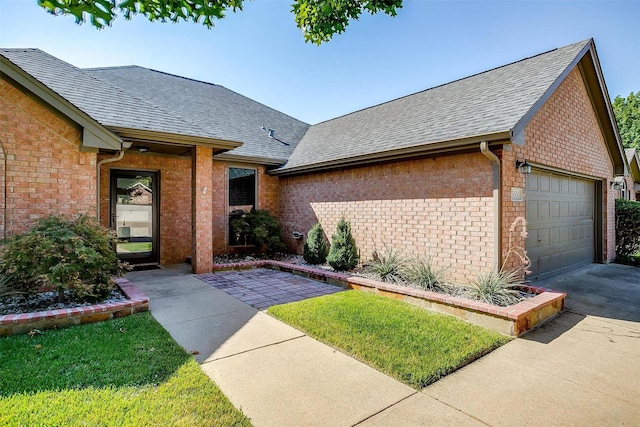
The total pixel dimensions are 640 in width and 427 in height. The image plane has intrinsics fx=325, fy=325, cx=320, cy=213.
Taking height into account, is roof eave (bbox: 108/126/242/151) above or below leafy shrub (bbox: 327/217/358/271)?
above

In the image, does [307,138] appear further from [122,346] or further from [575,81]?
[122,346]

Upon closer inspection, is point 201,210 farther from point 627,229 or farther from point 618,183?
point 627,229

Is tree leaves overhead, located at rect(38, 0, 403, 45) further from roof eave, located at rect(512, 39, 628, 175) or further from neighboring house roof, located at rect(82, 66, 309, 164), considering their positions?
neighboring house roof, located at rect(82, 66, 309, 164)

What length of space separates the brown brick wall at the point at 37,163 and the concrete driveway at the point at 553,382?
646 cm

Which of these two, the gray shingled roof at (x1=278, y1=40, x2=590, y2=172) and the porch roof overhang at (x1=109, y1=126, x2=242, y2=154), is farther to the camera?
the porch roof overhang at (x1=109, y1=126, x2=242, y2=154)

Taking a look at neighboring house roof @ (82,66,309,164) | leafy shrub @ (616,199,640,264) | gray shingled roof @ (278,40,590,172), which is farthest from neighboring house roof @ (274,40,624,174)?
leafy shrub @ (616,199,640,264)

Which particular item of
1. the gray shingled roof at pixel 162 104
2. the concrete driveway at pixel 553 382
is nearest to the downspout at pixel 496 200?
→ the concrete driveway at pixel 553 382

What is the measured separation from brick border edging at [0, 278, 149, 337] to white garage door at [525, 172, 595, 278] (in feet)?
24.9

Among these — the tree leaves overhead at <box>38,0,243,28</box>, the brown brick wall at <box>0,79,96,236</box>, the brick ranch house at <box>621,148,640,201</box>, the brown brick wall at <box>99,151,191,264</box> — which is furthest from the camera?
the brick ranch house at <box>621,148,640,201</box>

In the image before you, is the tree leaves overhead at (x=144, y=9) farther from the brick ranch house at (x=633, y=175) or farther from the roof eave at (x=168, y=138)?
the brick ranch house at (x=633, y=175)

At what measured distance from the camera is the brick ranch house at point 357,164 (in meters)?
5.83

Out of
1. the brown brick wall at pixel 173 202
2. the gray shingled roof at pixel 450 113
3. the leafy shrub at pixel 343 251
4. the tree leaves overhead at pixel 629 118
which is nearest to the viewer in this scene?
the gray shingled roof at pixel 450 113

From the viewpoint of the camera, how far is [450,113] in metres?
7.61

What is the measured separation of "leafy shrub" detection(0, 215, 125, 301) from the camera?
15.5 feet
